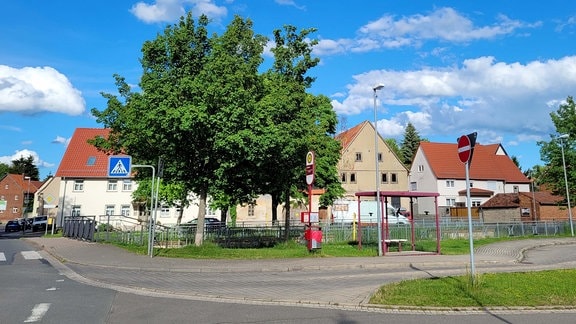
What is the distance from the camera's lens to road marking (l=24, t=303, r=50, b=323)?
746 cm

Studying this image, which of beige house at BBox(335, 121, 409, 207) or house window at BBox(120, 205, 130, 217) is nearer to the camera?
house window at BBox(120, 205, 130, 217)

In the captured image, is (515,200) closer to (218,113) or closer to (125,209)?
(218,113)

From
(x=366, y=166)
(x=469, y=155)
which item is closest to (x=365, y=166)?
(x=366, y=166)

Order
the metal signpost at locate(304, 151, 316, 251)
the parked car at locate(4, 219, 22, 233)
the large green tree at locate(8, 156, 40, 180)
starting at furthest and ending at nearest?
the large green tree at locate(8, 156, 40, 180) → the parked car at locate(4, 219, 22, 233) → the metal signpost at locate(304, 151, 316, 251)

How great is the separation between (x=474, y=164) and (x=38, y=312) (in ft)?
218

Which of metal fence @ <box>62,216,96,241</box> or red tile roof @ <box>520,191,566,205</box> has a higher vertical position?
red tile roof @ <box>520,191,566,205</box>

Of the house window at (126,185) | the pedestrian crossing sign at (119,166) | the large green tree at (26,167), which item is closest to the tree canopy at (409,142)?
the house window at (126,185)

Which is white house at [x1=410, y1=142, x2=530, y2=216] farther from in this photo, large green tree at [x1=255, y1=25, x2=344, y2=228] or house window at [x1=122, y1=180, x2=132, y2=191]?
large green tree at [x1=255, y1=25, x2=344, y2=228]

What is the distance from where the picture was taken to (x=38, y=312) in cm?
800

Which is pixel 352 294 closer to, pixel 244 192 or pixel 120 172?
pixel 120 172

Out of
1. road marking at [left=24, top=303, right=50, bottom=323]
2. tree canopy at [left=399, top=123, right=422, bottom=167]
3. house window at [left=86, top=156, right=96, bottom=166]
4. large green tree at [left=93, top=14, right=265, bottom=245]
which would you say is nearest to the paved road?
road marking at [left=24, top=303, right=50, bottom=323]

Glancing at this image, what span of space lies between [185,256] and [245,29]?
11826 millimetres

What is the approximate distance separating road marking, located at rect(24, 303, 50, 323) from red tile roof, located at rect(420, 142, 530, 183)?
196ft

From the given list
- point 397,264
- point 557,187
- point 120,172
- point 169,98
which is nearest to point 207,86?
point 169,98
